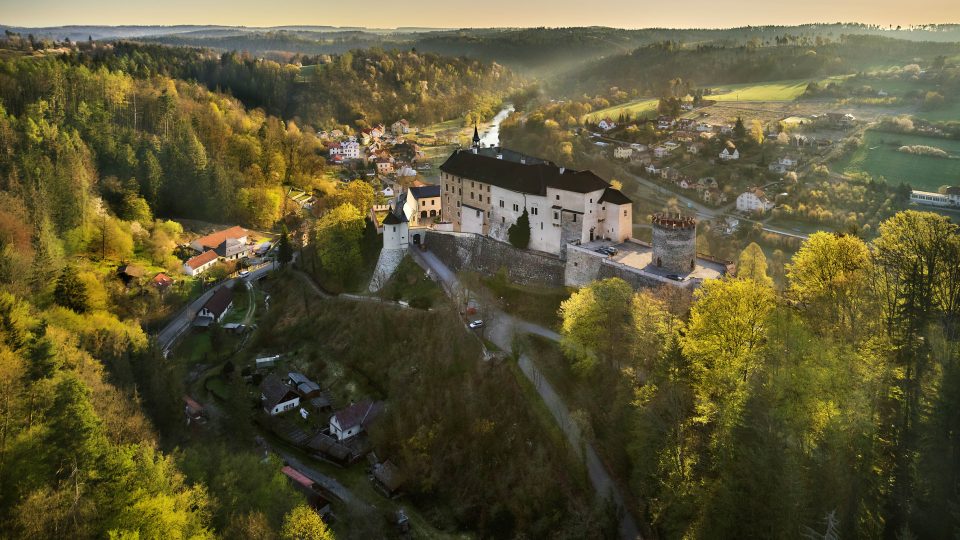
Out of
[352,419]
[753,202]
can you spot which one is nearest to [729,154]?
[753,202]

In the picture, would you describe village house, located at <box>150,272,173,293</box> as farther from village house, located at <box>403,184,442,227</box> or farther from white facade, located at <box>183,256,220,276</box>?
village house, located at <box>403,184,442,227</box>

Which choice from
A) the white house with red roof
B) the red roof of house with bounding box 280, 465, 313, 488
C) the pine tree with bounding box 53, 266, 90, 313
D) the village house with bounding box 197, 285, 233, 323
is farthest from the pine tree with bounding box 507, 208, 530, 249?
the white house with red roof

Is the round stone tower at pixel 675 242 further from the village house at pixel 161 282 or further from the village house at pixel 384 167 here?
the village house at pixel 384 167

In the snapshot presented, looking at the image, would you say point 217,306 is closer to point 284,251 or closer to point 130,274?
point 284,251

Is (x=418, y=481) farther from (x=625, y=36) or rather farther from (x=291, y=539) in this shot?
(x=625, y=36)

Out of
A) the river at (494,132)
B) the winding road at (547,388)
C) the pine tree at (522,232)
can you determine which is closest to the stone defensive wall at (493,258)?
the pine tree at (522,232)
